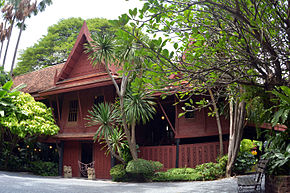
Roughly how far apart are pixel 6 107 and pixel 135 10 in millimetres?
12636

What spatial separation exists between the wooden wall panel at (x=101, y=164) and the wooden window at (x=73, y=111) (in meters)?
2.43

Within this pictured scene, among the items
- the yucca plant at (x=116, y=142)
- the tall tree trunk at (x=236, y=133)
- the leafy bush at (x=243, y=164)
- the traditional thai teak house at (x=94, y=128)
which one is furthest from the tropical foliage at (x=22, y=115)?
the leafy bush at (x=243, y=164)

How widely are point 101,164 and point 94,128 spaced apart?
191 cm

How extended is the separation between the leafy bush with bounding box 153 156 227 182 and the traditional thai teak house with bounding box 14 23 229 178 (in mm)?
898

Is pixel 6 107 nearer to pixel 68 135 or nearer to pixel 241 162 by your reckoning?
pixel 68 135

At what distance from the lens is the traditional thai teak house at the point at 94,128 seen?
1299 cm

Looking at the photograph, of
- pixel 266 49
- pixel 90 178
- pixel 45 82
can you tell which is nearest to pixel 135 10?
pixel 266 49

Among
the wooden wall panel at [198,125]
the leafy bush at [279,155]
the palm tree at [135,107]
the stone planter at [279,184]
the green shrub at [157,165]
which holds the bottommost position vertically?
the green shrub at [157,165]

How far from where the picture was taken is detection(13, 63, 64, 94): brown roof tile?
64.6 feet

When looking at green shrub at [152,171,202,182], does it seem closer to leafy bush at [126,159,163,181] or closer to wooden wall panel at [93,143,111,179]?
leafy bush at [126,159,163,181]

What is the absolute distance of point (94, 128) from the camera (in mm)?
15203

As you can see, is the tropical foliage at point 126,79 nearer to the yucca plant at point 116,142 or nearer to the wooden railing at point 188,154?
the yucca plant at point 116,142

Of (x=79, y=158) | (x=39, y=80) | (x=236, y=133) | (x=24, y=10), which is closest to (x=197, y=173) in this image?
(x=236, y=133)

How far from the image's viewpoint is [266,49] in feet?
17.1
